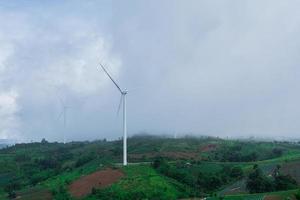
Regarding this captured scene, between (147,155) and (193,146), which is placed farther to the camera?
(193,146)

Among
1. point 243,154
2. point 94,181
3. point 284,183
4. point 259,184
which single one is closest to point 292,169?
point 284,183

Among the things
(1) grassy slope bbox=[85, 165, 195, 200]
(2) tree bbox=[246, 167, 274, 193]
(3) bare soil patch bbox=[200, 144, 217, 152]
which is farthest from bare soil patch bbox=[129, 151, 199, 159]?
(2) tree bbox=[246, 167, 274, 193]

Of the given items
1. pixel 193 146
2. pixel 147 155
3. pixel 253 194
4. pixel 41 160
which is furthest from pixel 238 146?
pixel 253 194

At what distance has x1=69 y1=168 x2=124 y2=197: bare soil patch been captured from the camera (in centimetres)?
10175

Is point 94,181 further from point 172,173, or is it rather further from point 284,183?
point 284,183

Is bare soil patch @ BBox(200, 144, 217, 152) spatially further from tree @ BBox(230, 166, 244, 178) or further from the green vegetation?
tree @ BBox(230, 166, 244, 178)

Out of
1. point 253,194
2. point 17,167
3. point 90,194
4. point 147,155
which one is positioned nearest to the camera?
point 253,194

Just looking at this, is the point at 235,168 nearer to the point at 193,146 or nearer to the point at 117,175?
the point at 117,175

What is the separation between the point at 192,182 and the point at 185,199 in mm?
14890

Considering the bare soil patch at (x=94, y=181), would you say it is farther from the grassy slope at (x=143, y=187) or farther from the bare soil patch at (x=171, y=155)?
the bare soil patch at (x=171, y=155)

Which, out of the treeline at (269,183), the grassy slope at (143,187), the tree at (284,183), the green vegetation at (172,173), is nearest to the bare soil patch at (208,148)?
the green vegetation at (172,173)

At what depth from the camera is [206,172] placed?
115438mm

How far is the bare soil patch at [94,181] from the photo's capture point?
334 ft

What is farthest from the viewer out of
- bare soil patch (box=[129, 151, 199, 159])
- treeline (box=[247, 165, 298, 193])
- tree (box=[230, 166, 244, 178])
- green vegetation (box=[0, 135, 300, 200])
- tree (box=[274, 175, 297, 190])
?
bare soil patch (box=[129, 151, 199, 159])
